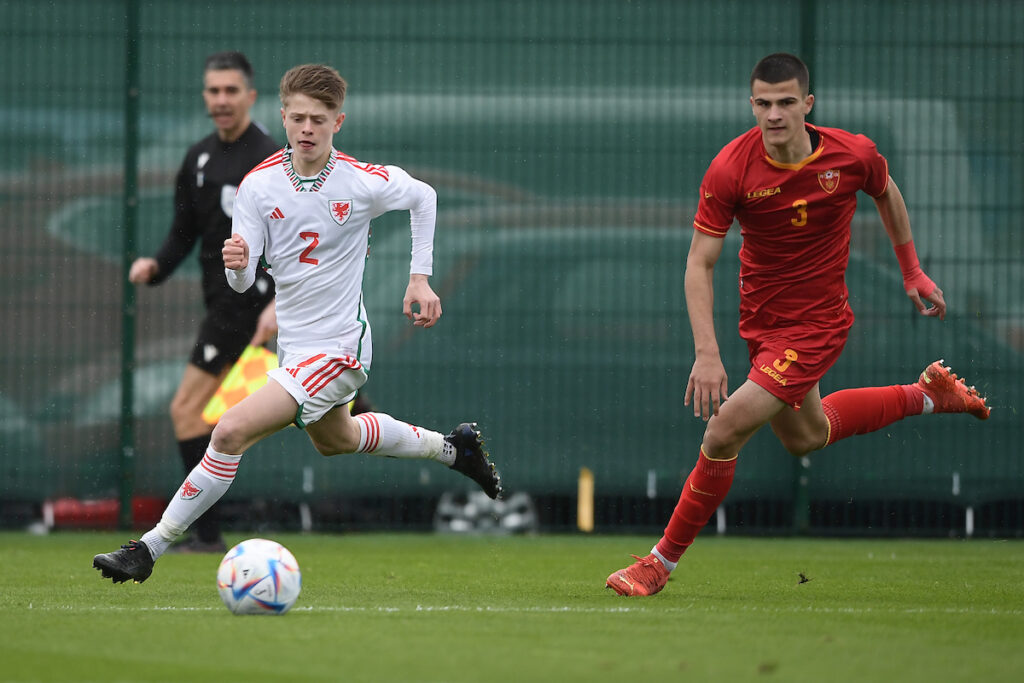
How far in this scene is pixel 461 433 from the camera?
721 centimetres

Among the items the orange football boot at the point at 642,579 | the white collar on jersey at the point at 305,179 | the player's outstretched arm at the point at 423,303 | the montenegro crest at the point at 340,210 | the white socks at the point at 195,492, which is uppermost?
the white collar on jersey at the point at 305,179

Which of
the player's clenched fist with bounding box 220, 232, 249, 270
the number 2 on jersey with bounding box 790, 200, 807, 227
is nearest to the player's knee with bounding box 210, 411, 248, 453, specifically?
the player's clenched fist with bounding box 220, 232, 249, 270

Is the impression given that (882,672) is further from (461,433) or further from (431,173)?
(431,173)

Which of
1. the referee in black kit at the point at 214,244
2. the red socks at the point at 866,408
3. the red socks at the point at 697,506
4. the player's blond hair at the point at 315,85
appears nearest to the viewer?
the player's blond hair at the point at 315,85

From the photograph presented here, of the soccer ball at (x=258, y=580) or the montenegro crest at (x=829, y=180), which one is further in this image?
the montenegro crest at (x=829, y=180)

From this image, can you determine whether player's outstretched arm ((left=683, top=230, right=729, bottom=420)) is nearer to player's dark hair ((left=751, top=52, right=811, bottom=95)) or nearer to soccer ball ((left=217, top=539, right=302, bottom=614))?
player's dark hair ((left=751, top=52, right=811, bottom=95))

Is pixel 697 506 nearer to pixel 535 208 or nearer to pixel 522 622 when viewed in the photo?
pixel 522 622

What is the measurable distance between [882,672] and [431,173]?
5983mm

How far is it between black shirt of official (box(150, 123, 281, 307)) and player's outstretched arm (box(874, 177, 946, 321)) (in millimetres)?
3353

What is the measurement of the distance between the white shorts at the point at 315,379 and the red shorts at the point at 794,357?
5.36ft

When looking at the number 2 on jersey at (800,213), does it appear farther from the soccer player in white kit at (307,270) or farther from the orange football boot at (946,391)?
the soccer player in white kit at (307,270)

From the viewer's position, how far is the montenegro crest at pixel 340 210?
6340mm

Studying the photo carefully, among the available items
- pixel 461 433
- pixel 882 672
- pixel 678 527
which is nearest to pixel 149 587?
pixel 461 433

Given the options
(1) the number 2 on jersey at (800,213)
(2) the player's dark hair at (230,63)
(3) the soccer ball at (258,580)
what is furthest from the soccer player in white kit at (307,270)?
(2) the player's dark hair at (230,63)
